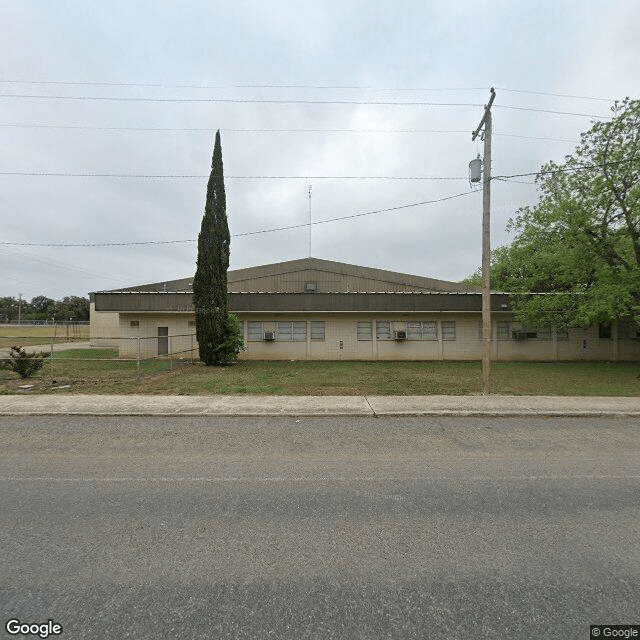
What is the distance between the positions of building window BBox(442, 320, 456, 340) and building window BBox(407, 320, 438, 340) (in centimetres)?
48

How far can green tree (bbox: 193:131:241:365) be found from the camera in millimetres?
16625

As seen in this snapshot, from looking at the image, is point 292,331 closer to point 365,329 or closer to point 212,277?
point 365,329

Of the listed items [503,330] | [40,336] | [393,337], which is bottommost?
[393,337]

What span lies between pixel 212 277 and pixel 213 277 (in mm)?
49

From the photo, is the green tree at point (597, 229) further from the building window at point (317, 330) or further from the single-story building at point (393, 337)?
the building window at point (317, 330)

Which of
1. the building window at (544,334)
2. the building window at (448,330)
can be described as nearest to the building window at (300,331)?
the building window at (448,330)

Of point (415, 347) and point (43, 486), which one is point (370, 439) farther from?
point (415, 347)

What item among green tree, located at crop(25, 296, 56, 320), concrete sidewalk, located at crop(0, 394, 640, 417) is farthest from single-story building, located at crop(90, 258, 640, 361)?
green tree, located at crop(25, 296, 56, 320)

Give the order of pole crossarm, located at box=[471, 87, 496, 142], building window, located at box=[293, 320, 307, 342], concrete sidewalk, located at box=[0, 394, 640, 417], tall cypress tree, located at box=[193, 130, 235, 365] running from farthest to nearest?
1. building window, located at box=[293, 320, 307, 342]
2. tall cypress tree, located at box=[193, 130, 235, 365]
3. pole crossarm, located at box=[471, 87, 496, 142]
4. concrete sidewalk, located at box=[0, 394, 640, 417]

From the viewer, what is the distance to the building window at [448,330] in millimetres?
20312

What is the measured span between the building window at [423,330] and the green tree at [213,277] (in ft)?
33.8

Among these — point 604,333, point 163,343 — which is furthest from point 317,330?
point 604,333

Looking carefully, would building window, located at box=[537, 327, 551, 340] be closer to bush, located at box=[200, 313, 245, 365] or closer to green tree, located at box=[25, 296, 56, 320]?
bush, located at box=[200, 313, 245, 365]

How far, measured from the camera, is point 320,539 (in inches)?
120
